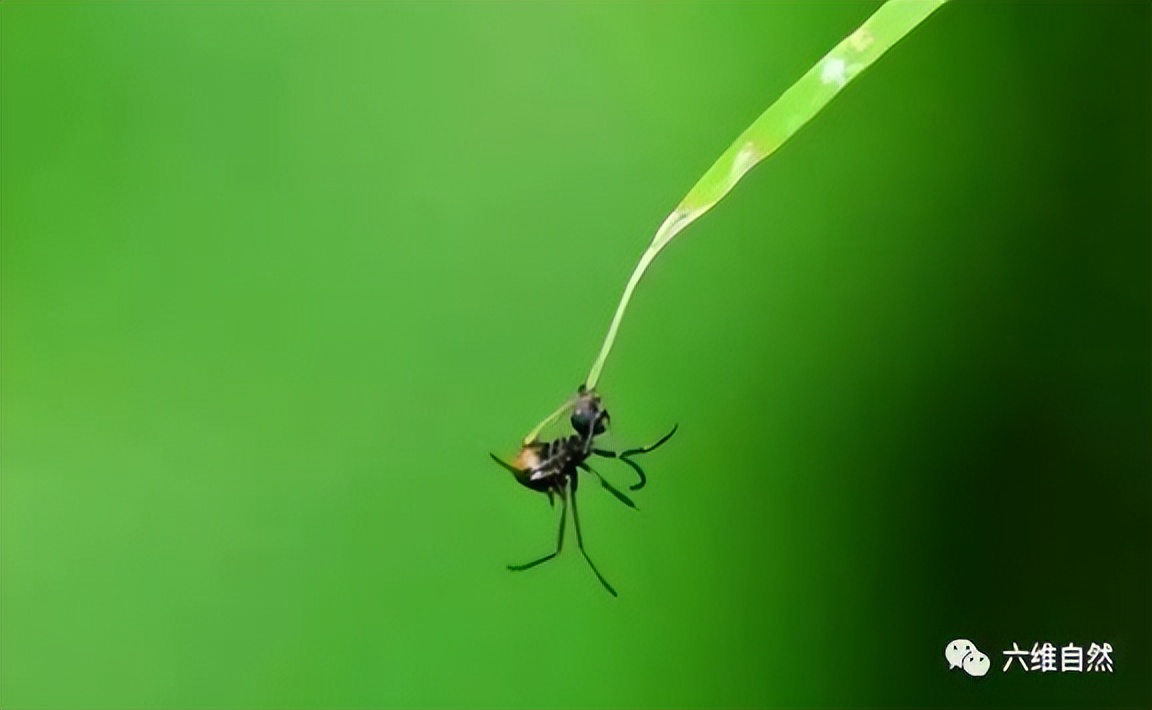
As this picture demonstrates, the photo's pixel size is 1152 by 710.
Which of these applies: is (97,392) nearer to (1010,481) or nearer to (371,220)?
(371,220)

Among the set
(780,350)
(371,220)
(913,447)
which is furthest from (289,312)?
(913,447)

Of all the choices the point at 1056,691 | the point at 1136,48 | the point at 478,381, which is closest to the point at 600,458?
the point at 478,381

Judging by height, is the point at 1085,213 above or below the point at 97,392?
above

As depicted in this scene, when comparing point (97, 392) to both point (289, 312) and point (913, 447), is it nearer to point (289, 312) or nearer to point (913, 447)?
point (289, 312)

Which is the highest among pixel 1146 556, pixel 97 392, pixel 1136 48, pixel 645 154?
pixel 1136 48

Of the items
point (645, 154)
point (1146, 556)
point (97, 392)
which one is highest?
point (645, 154)
